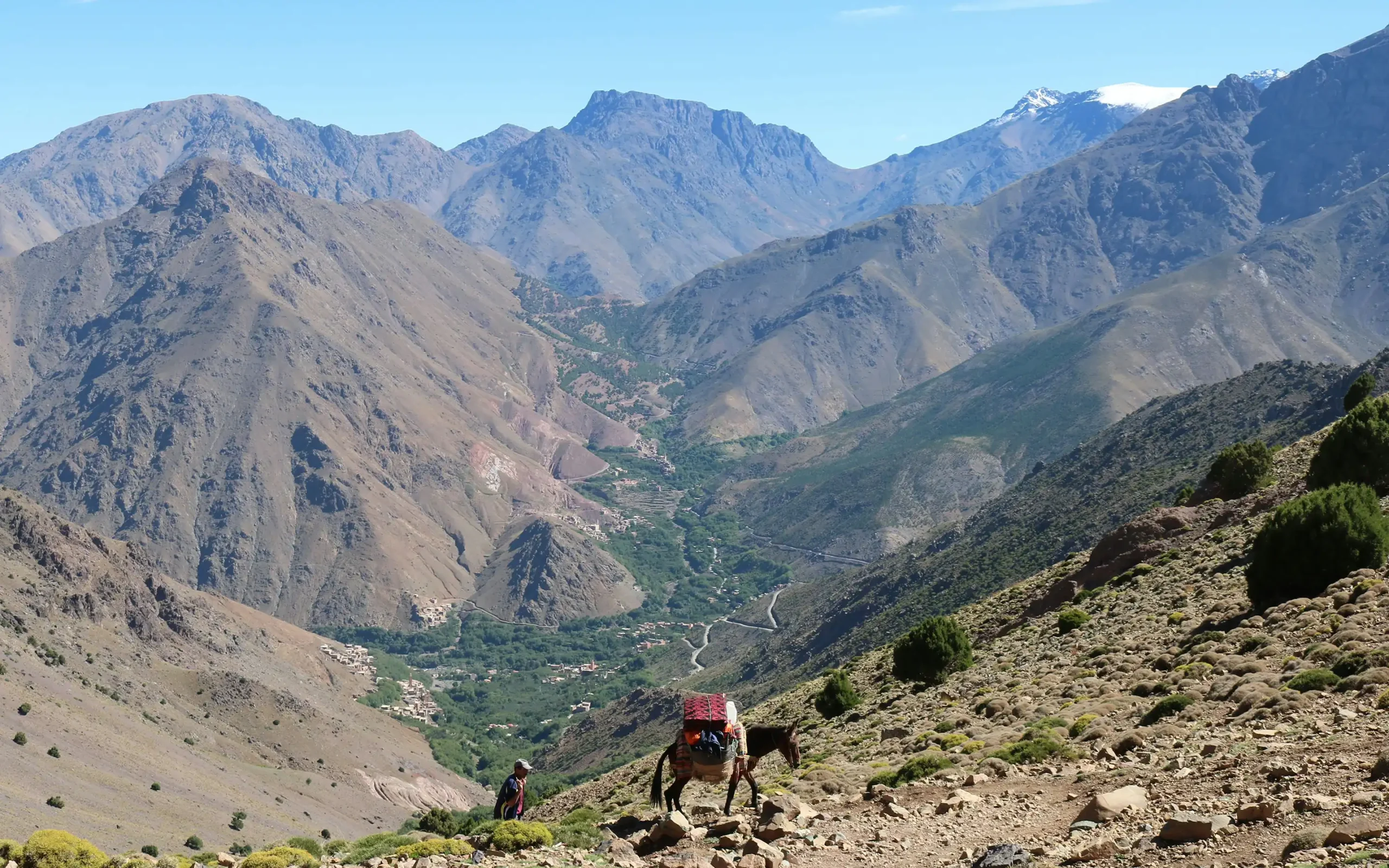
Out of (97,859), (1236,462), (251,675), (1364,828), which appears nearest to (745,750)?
(1364,828)

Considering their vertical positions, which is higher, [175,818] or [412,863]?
[412,863]

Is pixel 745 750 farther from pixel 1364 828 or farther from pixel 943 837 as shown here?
pixel 1364 828

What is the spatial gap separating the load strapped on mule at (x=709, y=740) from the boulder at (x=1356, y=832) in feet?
40.8

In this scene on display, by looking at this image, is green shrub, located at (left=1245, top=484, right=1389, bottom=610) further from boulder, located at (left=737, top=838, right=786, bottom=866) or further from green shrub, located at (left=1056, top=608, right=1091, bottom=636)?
boulder, located at (left=737, top=838, right=786, bottom=866)

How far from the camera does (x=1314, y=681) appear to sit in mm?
32219

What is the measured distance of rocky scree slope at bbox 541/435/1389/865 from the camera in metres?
22.9

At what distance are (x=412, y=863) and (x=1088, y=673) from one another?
2758 cm

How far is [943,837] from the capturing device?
2694cm

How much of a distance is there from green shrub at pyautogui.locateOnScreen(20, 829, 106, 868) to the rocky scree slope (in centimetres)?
1278

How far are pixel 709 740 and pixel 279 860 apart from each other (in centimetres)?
1086

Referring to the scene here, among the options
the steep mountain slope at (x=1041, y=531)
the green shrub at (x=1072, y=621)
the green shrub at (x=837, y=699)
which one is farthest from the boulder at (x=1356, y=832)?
the steep mountain slope at (x=1041, y=531)

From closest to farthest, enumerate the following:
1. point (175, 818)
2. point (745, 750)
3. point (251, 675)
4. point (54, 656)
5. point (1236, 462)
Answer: point (745, 750) < point (1236, 462) < point (175, 818) < point (54, 656) < point (251, 675)

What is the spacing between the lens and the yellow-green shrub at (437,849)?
29.0m

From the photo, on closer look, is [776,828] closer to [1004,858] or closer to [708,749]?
[708,749]
